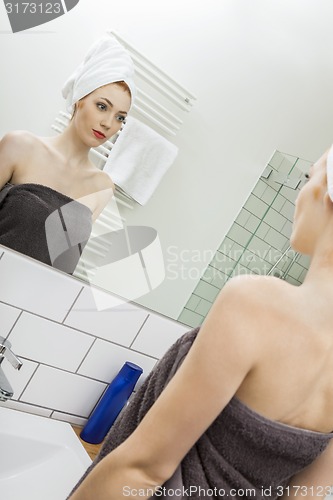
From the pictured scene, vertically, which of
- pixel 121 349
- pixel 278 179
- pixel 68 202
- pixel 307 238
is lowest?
pixel 121 349

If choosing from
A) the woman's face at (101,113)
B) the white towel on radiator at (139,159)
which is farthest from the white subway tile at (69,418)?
the woman's face at (101,113)

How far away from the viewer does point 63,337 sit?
1.41 metres

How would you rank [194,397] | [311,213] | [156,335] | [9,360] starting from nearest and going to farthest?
1. [194,397]
2. [311,213]
3. [9,360]
4. [156,335]

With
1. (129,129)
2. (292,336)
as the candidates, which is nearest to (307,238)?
(292,336)

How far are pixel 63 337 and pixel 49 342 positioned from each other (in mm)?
39

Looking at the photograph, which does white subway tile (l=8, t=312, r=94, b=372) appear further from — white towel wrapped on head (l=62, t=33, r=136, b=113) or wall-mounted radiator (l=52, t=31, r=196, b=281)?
white towel wrapped on head (l=62, t=33, r=136, b=113)

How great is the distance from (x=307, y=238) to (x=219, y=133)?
88 centimetres

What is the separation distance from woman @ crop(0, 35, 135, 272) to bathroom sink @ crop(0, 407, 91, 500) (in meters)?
0.42

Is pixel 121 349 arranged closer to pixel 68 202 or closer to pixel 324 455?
pixel 68 202

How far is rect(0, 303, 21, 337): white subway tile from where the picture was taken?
4.36 feet

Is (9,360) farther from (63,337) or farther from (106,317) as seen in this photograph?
(106,317)

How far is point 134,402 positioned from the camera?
874mm

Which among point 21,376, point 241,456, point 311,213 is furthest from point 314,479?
point 21,376

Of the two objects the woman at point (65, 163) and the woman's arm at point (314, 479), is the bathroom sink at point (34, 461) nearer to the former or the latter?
the woman at point (65, 163)
